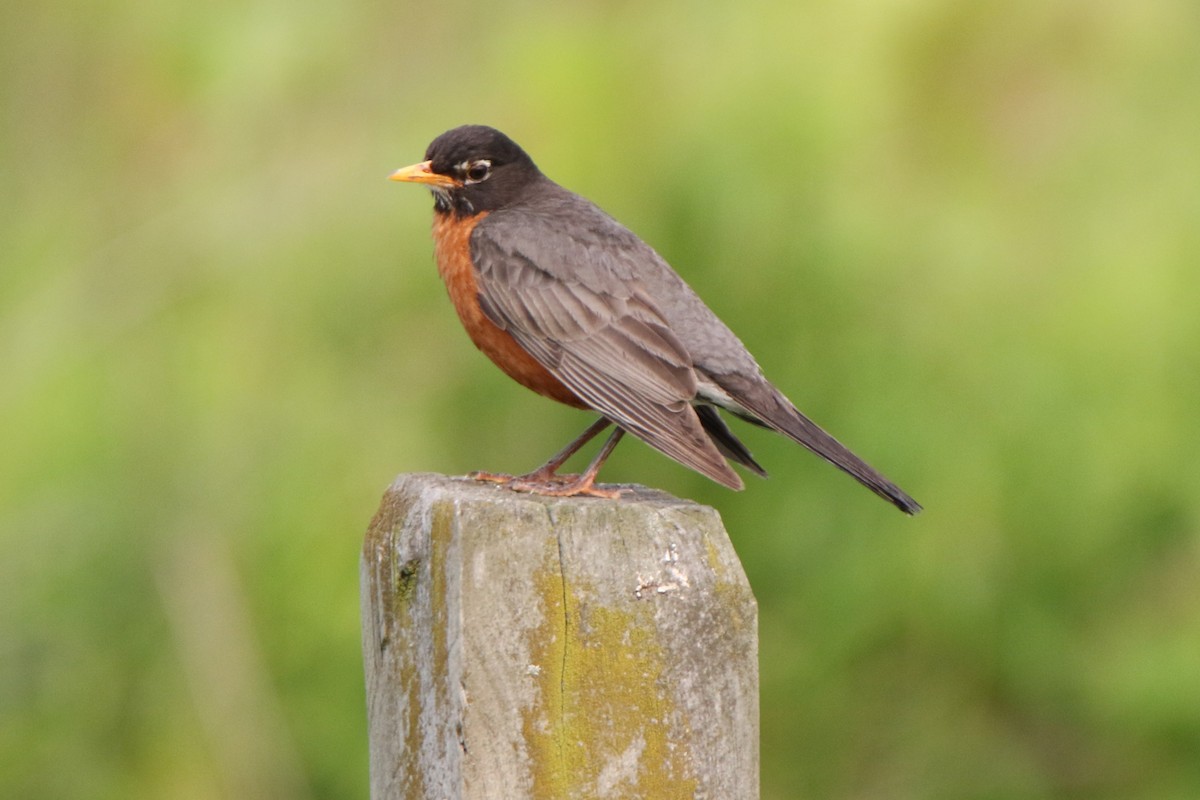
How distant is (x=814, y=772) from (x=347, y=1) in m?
3.23

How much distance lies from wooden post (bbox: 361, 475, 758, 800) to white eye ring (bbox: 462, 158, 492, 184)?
2.64 metres

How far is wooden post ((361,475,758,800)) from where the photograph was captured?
6.84 feet

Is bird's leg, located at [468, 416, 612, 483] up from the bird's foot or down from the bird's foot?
down

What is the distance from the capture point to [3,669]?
452 cm

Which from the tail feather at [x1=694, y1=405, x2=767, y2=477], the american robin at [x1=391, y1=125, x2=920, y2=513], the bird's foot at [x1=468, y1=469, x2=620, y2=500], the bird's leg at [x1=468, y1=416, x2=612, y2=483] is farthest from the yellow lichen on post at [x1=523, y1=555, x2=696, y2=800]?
the tail feather at [x1=694, y1=405, x2=767, y2=477]

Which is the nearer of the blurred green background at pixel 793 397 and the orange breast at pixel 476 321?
the orange breast at pixel 476 321

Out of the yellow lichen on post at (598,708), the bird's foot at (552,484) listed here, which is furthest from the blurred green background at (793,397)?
the yellow lichen on post at (598,708)

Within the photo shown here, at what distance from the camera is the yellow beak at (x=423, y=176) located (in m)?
4.64

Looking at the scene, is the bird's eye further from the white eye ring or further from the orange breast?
the orange breast

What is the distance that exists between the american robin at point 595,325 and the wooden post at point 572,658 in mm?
1416

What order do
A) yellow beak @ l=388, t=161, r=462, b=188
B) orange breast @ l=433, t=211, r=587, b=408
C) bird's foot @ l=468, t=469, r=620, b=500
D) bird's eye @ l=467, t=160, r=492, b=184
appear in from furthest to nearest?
bird's eye @ l=467, t=160, r=492, b=184 → yellow beak @ l=388, t=161, r=462, b=188 → orange breast @ l=433, t=211, r=587, b=408 → bird's foot @ l=468, t=469, r=620, b=500

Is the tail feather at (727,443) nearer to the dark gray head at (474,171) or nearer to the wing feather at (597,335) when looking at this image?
the wing feather at (597,335)

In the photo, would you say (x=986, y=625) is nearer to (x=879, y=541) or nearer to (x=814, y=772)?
(x=879, y=541)

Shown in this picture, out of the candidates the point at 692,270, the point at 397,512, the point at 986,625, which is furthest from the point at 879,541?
the point at 397,512
